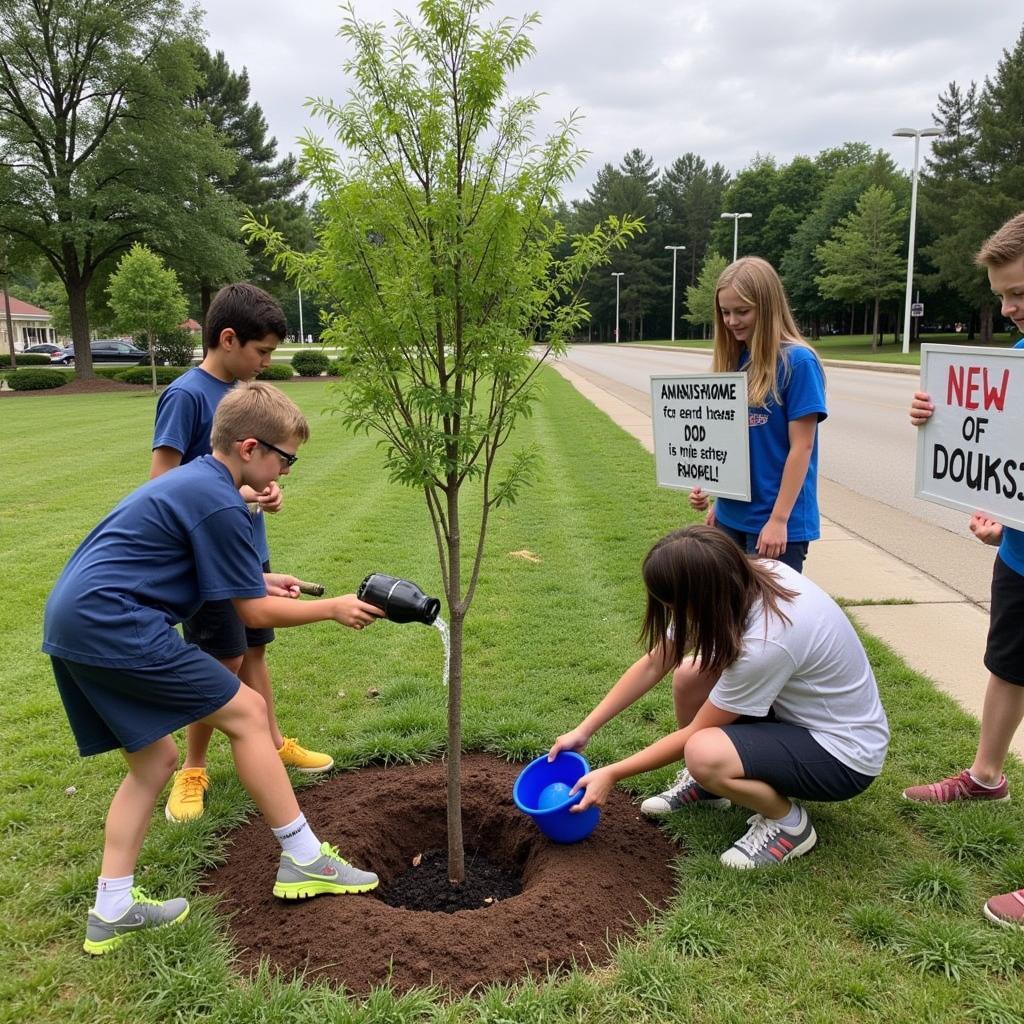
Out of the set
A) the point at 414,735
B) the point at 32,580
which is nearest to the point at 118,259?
the point at 32,580

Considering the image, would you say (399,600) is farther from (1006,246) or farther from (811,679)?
(1006,246)

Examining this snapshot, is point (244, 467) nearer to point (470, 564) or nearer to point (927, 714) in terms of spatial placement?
point (927, 714)

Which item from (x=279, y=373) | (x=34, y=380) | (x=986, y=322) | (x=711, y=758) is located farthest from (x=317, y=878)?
(x=986, y=322)

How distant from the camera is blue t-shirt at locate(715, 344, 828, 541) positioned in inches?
123

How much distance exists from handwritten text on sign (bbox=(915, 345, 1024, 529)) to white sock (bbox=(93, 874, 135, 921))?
2.96 meters

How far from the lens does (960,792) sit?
10.0ft

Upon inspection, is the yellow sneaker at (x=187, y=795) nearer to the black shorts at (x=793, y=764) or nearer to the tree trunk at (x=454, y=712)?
the tree trunk at (x=454, y=712)

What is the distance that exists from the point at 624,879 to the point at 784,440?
69.1 inches

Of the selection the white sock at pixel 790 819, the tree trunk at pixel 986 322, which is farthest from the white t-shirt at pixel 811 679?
the tree trunk at pixel 986 322

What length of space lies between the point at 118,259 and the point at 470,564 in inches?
1318

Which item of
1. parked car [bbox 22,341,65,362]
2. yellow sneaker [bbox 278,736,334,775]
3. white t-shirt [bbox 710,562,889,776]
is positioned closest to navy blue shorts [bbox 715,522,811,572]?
white t-shirt [bbox 710,562,889,776]

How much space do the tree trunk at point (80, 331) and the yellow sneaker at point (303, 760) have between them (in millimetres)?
31051

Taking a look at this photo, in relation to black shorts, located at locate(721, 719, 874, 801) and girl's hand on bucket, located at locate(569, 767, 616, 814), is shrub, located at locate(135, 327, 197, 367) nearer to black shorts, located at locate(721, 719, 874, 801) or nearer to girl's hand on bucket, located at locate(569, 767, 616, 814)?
girl's hand on bucket, located at locate(569, 767, 616, 814)

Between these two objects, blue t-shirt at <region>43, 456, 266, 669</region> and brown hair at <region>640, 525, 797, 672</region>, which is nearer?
blue t-shirt at <region>43, 456, 266, 669</region>
